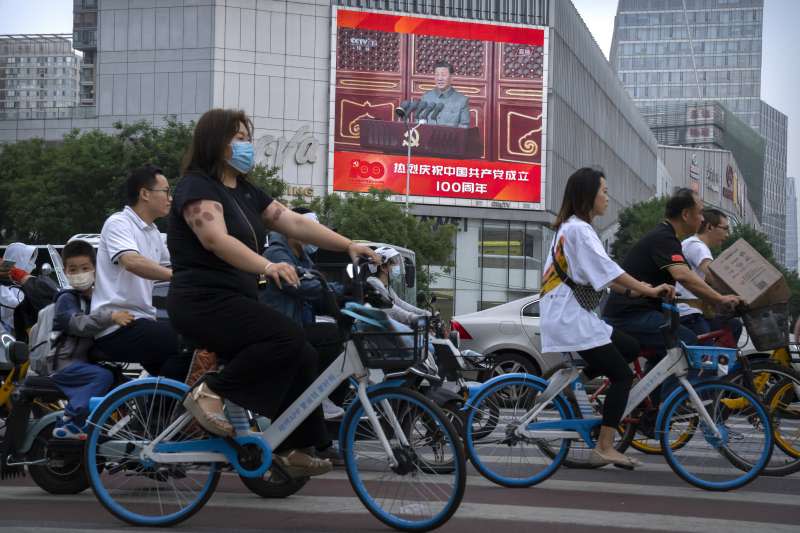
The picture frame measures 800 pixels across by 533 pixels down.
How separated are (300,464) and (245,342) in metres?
0.59

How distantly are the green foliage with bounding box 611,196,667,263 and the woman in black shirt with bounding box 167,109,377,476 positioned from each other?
63.9 metres

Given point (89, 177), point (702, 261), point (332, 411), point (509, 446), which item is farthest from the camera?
point (89, 177)

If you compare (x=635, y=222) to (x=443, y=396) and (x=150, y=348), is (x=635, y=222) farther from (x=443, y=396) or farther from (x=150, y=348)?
(x=150, y=348)

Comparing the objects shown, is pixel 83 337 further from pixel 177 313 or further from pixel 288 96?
pixel 288 96

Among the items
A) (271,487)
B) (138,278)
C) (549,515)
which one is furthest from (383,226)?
(549,515)

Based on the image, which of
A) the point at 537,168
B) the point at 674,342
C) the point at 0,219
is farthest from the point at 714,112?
the point at 674,342

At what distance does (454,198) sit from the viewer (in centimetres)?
6806

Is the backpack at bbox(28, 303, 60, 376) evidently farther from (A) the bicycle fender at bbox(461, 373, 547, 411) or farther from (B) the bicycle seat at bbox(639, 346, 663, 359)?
(B) the bicycle seat at bbox(639, 346, 663, 359)

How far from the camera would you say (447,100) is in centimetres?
6694

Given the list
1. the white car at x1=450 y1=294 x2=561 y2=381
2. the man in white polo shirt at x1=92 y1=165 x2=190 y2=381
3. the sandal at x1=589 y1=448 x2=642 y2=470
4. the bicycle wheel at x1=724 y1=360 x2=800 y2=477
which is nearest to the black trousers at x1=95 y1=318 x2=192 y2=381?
the man in white polo shirt at x1=92 y1=165 x2=190 y2=381

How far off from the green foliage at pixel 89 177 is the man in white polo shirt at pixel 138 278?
1441 inches

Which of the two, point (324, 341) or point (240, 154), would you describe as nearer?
point (240, 154)

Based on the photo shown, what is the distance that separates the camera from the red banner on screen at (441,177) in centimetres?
6681

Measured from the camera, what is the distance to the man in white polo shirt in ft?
21.9
